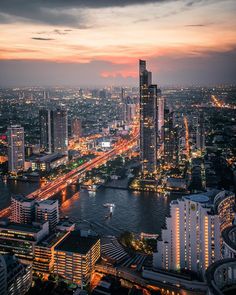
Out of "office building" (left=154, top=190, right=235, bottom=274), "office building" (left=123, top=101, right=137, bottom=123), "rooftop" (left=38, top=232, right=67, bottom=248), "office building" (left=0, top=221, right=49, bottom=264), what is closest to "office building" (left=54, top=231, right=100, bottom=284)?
"rooftop" (left=38, top=232, right=67, bottom=248)

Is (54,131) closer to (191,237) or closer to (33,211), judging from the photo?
(33,211)

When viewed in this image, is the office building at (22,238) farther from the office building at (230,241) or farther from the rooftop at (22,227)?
the office building at (230,241)

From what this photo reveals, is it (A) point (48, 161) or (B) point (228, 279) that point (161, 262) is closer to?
(B) point (228, 279)

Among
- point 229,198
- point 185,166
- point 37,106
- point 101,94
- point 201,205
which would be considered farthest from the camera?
point 101,94

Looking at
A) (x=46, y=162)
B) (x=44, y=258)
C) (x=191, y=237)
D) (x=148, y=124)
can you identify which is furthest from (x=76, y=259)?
(x=46, y=162)

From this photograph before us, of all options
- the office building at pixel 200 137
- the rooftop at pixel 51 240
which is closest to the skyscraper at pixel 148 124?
the office building at pixel 200 137

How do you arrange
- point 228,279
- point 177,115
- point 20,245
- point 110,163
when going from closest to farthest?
1. point 228,279
2. point 20,245
3. point 110,163
4. point 177,115

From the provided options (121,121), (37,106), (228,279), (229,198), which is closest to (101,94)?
(37,106)
